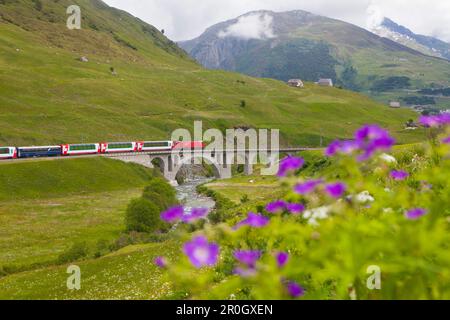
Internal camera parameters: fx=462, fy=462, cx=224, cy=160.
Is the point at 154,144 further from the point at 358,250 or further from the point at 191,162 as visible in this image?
the point at 358,250

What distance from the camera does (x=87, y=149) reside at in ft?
314

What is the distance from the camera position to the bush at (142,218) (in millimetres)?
52531

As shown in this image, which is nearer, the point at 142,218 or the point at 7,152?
the point at 142,218

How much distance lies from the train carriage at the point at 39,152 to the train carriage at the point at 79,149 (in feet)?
4.07

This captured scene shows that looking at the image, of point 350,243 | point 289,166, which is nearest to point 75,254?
point 289,166

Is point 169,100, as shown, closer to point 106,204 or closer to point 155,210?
point 106,204

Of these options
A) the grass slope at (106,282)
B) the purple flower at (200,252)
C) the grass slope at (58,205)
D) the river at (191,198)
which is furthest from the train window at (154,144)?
the purple flower at (200,252)

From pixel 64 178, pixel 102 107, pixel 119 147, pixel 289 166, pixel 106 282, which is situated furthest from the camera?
pixel 102 107

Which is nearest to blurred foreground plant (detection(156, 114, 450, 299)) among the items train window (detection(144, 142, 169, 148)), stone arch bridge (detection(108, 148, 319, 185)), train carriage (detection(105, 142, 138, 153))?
stone arch bridge (detection(108, 148, 319, 185))

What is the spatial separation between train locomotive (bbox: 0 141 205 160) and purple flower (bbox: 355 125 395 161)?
89497mm

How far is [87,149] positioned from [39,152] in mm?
10151

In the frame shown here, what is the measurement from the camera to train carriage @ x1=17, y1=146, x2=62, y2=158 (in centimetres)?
8625

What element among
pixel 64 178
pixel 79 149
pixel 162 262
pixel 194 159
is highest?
pixel 79 149

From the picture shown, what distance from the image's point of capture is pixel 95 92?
518ft
